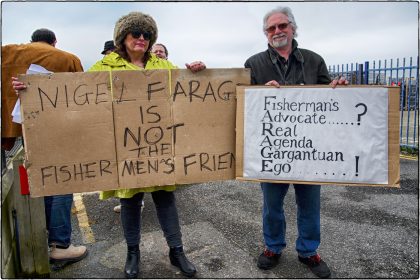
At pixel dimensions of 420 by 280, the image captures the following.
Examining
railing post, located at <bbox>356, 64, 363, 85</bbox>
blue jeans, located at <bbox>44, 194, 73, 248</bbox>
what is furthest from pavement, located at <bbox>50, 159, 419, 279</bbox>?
railing post, located at <bbox>356, 64, 363, 85</bbox>

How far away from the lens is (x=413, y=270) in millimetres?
3096

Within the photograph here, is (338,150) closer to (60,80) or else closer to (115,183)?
(115,183)

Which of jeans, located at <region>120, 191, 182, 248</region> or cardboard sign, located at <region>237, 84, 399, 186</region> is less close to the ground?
cardboard sign, located at <region>237, 84, 399, 186</region>

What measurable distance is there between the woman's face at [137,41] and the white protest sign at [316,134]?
80 centimetres

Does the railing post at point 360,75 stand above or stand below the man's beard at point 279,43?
above

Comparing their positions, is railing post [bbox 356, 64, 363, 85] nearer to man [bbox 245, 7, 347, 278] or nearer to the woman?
man [bbox 245, 7, 347, 278]

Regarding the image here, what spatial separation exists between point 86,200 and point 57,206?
1.87 meters

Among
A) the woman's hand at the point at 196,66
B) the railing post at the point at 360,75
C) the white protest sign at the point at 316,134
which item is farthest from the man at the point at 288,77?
the railing post at the point at 360,75

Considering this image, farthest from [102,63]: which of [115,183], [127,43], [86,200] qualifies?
[86,200]

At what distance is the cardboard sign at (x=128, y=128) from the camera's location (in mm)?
2582

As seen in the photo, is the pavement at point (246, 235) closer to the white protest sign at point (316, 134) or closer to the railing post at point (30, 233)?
the railing post at point (30, 233)

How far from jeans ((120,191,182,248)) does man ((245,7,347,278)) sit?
2.40ft

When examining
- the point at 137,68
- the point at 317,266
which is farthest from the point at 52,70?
the point at 317,266

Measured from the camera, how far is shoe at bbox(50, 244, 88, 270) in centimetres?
322
